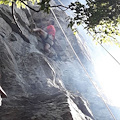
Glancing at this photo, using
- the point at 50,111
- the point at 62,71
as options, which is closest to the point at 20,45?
the point at 62,71

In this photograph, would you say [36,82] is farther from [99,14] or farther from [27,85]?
[99,14]

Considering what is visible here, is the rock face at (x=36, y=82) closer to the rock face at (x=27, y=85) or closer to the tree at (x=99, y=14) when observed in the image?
the rock face at (x=27, y=85)

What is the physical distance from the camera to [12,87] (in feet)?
26.4

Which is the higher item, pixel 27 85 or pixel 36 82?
pixel 36 82

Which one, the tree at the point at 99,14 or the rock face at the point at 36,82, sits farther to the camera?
the rock face at the point at 36,82

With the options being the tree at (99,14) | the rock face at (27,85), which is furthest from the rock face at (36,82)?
the tree at (99,14)

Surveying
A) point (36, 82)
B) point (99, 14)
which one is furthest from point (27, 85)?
point (99, 14)

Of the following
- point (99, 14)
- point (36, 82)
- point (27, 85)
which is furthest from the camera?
point (36, 82)

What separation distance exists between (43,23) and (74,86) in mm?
7440

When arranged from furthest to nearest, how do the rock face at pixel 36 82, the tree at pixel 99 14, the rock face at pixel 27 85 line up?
the rock face at pixel 36 82 → the rock face at pixel 27 85 → the tree at pixel 99 14

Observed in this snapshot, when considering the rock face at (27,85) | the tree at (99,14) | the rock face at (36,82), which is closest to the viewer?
the tree at (99,14)

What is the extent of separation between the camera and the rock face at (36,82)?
685 cm

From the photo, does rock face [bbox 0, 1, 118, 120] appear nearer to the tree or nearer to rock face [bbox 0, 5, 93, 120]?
rock face [bbox 0, 5, 93, 120]

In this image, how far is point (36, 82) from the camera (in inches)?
372
